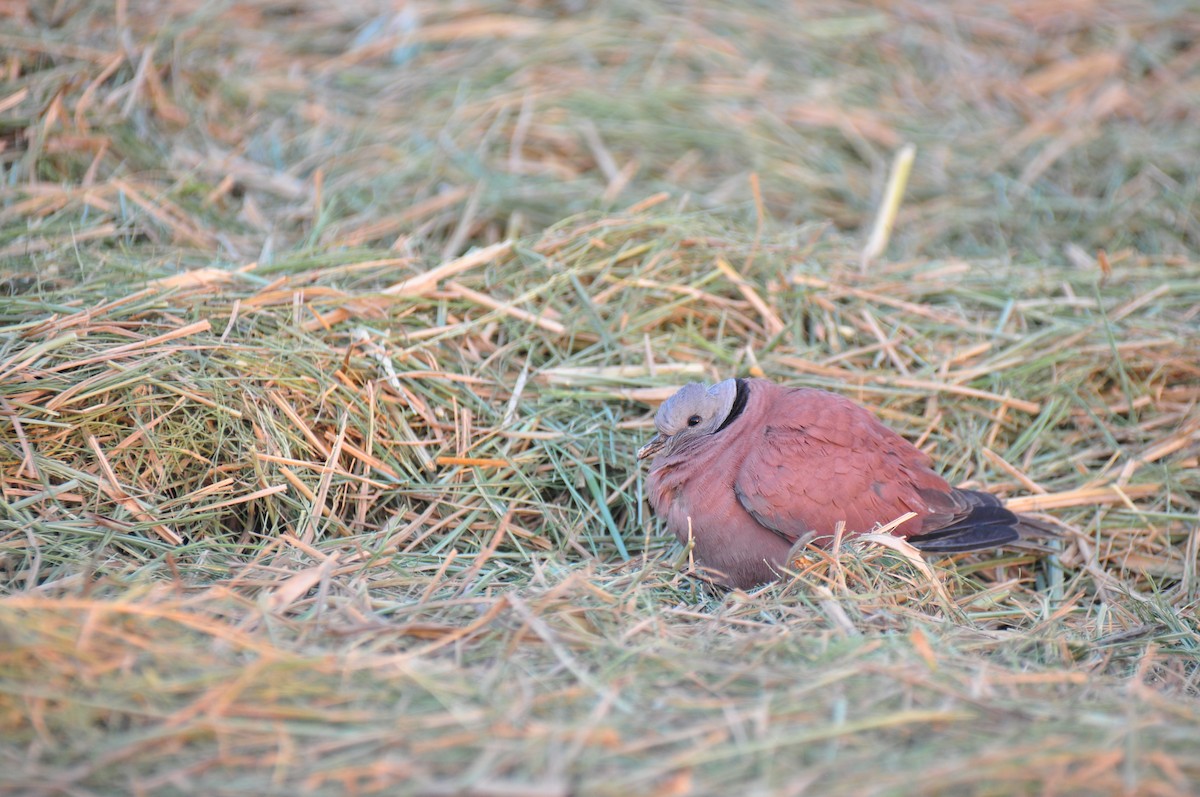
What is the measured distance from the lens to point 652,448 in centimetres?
402

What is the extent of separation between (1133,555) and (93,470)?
3.86 m

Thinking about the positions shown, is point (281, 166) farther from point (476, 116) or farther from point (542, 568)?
point (542, 568)

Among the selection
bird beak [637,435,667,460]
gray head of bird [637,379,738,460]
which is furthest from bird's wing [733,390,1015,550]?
bird beak [637,435,667,460]

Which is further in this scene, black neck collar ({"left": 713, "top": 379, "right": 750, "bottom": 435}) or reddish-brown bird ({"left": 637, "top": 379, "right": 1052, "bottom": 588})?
black neck collar ({"left": 713, "top": 379, "right": 750, "bottom": 435})

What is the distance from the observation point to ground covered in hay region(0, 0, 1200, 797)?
254 cm

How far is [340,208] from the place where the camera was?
17.6 feet

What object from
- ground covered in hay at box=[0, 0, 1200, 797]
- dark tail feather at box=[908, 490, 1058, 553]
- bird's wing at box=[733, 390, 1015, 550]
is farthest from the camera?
dark tail feather at box=[908, 490, 1058, 553]

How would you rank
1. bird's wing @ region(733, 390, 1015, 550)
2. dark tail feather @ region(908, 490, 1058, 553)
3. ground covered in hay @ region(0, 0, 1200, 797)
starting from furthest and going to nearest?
dark tail feather @ region(908, 490, 1058, 553) → bird's wing @ region(733, 390, 1015, 550) → ground covered in hay @ region(0, 0, 1200, 797)

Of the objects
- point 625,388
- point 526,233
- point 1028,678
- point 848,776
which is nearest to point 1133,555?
point 1028,678

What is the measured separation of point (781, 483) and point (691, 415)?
41 cm

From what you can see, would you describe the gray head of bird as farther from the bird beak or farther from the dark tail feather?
the dark tail feather

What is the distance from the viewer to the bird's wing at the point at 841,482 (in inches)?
151

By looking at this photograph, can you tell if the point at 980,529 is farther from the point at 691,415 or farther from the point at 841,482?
the point at 691,415

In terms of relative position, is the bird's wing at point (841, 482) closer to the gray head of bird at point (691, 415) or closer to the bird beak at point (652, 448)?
the gray head of bird at point (691, 415)
